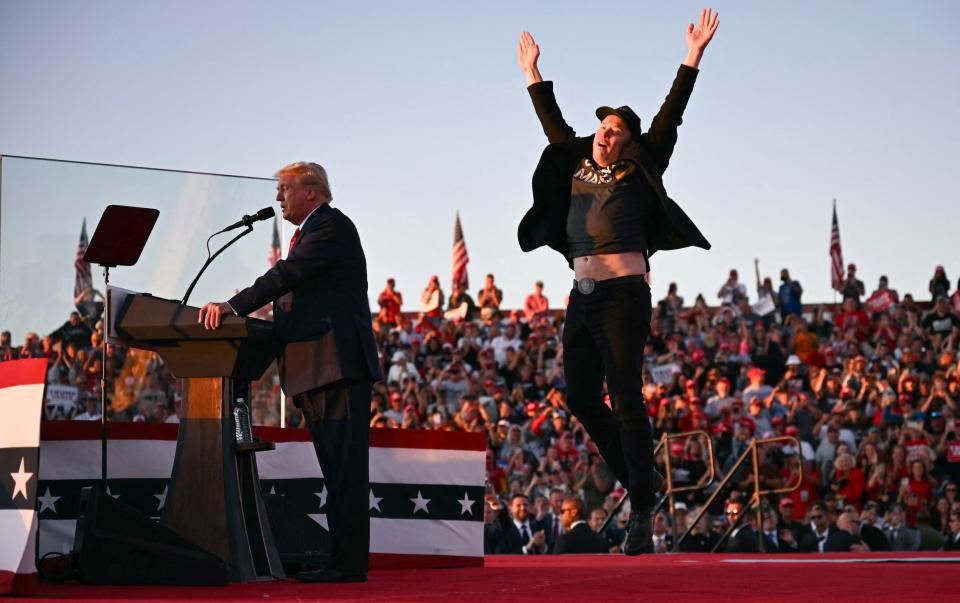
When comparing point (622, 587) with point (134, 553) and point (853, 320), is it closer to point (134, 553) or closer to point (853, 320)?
point (134, 553)

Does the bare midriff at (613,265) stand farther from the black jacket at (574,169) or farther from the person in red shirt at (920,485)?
the person in red shirt at (920,485)

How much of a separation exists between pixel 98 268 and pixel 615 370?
3284 millimetres

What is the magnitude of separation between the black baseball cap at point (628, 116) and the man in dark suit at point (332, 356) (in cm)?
126

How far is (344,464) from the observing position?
5.60 meters

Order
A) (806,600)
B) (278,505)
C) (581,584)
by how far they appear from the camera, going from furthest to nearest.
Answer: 1. (278,505)
2. (581,584)
3. (806,600)

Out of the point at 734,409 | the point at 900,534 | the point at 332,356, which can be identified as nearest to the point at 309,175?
the point at 332,356

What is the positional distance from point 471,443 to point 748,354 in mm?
12102

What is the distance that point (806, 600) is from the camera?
13.6ft

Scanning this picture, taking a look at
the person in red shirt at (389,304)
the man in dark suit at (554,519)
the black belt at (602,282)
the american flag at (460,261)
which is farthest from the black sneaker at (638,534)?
the american flag at (460,261)

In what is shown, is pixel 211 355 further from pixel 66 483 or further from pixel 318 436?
pixel 66 483

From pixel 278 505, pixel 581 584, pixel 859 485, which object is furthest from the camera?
pixel 859 485

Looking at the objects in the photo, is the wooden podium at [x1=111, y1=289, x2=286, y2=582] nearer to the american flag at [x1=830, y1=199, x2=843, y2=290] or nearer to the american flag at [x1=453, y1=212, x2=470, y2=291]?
the american flag at [x1=453, y1=212, x2=470, y2=291]

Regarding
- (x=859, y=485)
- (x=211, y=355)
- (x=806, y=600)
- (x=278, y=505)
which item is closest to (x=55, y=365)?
(x=278, y=505)

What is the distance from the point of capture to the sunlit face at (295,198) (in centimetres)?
582
